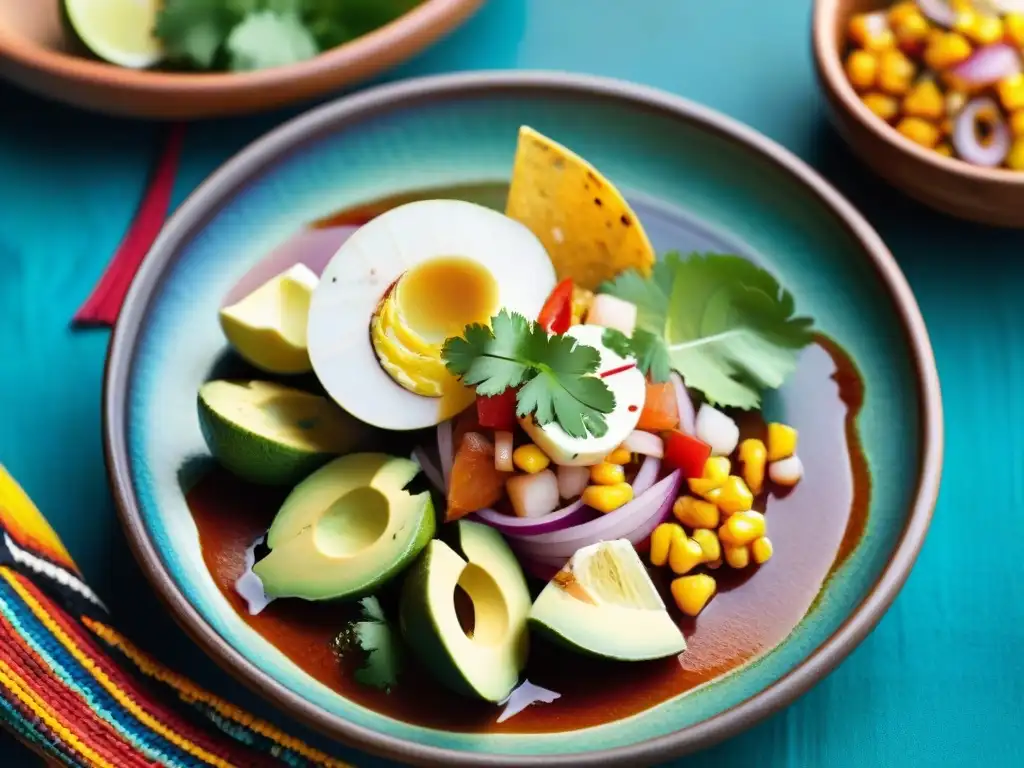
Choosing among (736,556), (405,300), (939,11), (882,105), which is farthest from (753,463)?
(939,11)

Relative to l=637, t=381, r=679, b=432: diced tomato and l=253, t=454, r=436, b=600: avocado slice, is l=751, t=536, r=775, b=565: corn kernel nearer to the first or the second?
l=637, t=381, r=679, b=432: diced tomato

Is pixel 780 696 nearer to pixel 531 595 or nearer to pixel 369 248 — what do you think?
→ pixel 531 595

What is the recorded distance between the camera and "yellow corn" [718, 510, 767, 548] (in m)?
1.76

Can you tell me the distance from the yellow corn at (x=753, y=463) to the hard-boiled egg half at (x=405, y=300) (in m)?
0.42

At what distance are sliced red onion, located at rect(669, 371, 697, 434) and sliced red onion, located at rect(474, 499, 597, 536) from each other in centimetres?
23

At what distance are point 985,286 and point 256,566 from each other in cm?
148

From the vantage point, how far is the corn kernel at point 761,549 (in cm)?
Answer: 179

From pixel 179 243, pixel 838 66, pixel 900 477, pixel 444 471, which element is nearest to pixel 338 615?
pixel 444 471

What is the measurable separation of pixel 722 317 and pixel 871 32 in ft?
2.48

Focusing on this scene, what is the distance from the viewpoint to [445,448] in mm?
1807

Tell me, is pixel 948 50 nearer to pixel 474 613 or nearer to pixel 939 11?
pixel 939 11

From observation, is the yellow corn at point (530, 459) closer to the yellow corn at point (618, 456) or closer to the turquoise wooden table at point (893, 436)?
the yellow corn at point (618, 456)

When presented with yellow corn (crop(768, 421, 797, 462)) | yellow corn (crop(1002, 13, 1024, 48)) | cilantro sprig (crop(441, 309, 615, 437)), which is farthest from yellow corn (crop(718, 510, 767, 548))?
yellow corn (crop(1002, 13, 1024, 48))

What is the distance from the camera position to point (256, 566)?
1733 mm
